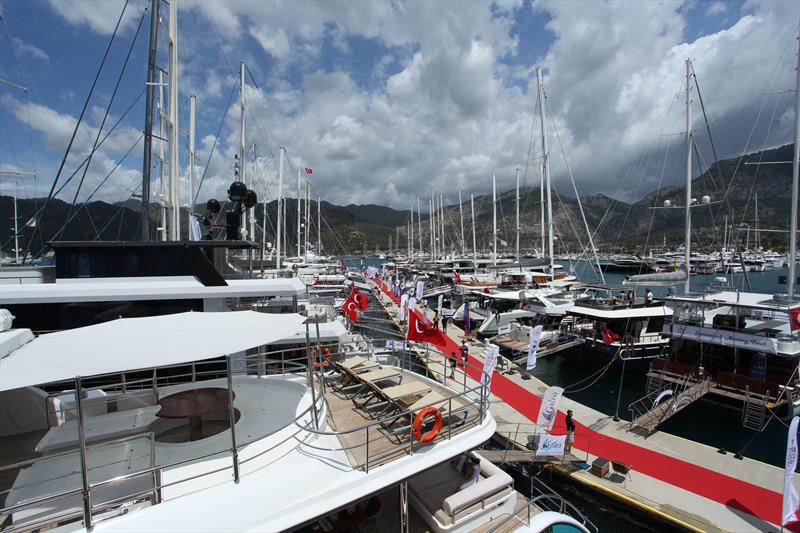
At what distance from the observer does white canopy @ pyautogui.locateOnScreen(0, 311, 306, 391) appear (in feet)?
14.0

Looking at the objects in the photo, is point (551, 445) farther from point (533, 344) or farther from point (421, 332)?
point (533, 344)

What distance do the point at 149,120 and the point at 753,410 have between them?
32231 mm

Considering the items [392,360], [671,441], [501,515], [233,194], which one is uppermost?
[233,194]

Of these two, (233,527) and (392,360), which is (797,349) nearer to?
(392,360)

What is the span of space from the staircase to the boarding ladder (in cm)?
162

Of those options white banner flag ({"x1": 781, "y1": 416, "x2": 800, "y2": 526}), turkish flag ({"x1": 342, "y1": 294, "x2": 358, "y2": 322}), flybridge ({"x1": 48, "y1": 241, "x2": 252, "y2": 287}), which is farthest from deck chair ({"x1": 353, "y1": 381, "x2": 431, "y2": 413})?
turkish flag ({"x1": 342, "y1": 294, "x2": 358, "y2": 322})

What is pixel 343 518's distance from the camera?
700 cm

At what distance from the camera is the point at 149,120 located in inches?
632

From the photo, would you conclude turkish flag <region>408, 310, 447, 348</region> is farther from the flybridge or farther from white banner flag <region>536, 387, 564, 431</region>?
the flybridge

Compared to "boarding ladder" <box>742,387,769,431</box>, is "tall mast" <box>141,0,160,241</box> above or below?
above

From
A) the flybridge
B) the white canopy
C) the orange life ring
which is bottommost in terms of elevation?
the orange life ring

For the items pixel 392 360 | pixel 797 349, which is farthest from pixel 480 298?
pixel 392 360

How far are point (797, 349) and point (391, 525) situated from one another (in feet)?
75.4

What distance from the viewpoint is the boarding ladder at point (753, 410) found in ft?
60.3
